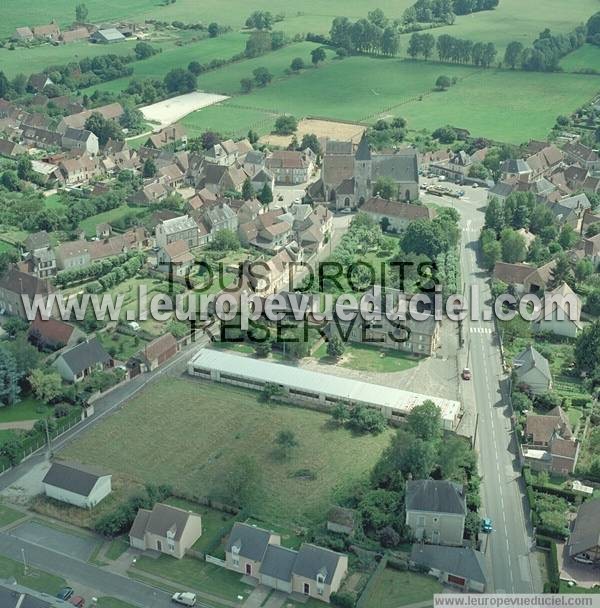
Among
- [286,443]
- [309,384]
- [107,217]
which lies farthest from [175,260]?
[286,443]

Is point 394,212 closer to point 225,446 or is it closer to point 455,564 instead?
point 225,446

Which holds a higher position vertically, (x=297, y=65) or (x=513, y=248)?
(x=297, y=65)

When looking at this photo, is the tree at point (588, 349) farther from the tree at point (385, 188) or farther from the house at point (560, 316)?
the tree at point (385, 188)

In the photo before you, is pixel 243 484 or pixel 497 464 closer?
pixel 243 484

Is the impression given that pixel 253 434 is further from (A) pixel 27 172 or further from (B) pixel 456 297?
(A) pixel 27 172

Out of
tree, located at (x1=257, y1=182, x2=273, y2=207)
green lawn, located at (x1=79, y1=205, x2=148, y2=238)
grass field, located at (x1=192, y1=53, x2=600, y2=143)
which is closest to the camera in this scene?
green lawn, located at (x1=79, y1=205, x2=148, y2=238)

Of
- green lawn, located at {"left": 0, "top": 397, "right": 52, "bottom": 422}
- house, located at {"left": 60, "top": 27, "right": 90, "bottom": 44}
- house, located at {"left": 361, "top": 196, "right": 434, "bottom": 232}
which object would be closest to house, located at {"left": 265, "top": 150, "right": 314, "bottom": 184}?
house, located at {"left": 361, "top": 196, "right": 434, "bottom": 232}

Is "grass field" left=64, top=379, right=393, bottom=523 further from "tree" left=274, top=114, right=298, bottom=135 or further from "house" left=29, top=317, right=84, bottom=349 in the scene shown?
"tree" left=274, top=114, right=298, bottom=135
